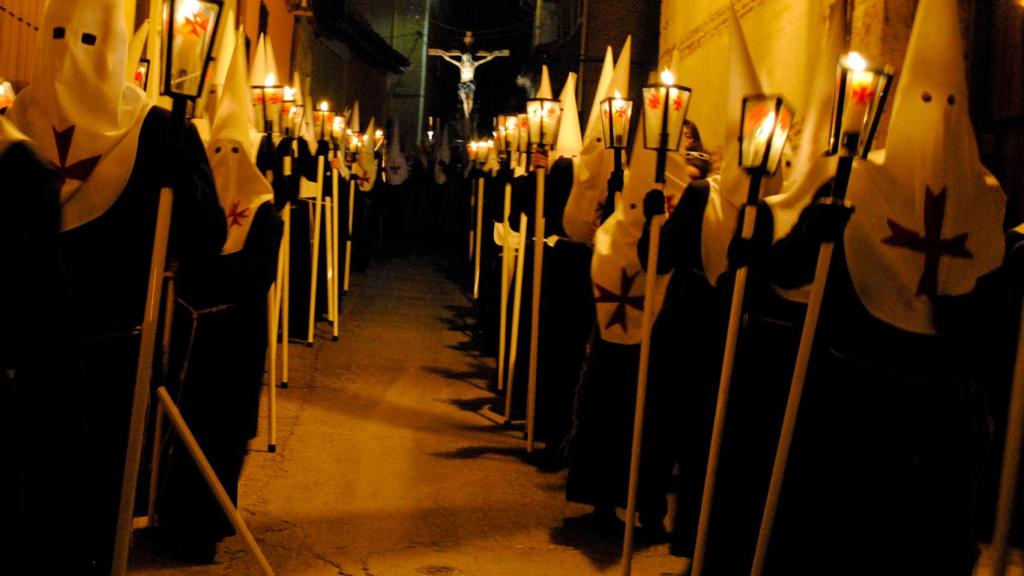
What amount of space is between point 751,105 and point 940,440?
4.82 ft

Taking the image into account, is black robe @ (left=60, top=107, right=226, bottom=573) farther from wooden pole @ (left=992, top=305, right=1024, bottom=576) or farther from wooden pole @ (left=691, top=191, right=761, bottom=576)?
wooden pole @ (left=992, top=305, right=1024, bottom=576)

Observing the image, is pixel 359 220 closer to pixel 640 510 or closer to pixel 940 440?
pixel 640 510

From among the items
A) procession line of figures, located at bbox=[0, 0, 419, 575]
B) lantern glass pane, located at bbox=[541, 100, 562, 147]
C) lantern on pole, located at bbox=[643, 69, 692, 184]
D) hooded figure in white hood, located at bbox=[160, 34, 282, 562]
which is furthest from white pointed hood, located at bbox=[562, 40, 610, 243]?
procession line of figures, located at bbox=[0, 0, 419, 575]

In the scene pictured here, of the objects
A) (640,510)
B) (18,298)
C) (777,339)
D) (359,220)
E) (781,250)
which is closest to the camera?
(18,298)

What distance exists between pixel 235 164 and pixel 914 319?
3300mm

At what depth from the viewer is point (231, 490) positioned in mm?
5059

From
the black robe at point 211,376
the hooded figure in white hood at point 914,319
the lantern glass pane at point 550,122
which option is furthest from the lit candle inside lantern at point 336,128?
the hooded figure in white hood at point 914,319

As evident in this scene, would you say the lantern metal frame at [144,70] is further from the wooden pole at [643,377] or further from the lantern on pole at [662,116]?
the wooden pole at [643,377]

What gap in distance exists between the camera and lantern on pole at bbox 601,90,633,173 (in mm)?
5730

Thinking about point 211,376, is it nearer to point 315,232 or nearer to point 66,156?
point 66,156

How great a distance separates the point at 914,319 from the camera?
137 inches

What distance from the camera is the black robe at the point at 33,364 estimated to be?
3.10 meters

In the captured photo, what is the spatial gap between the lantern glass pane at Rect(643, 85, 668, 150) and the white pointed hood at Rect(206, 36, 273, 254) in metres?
1.94

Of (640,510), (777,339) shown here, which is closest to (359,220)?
(640,510)
